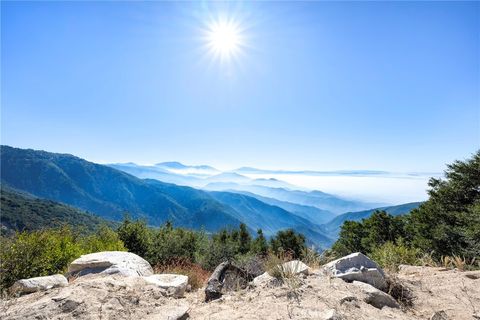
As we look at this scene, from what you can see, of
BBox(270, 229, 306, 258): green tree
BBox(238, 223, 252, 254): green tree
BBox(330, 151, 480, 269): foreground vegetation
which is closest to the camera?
BBox(330, 151, 480, 269): foreground vegetation

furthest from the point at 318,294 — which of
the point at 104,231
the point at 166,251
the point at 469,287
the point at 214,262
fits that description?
the point at 214,262

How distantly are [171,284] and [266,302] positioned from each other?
2726 mm

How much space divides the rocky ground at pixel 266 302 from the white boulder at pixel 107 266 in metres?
1.55

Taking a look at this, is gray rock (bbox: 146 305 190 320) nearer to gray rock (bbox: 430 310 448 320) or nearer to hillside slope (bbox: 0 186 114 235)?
gray rock (bbox: 430 310 448 320)

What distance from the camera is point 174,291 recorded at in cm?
670

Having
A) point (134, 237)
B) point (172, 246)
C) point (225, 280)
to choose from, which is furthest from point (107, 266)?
point (172, 246)

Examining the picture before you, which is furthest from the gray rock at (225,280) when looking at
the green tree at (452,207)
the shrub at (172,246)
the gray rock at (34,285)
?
the green tree at (452,207)

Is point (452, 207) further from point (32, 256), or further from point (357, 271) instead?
point (32, 256)

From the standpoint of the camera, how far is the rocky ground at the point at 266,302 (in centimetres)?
499

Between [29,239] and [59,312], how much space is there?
251 inches

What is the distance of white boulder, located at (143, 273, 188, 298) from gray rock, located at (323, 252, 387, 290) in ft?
11.8

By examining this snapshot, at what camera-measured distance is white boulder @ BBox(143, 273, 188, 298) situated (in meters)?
6.70

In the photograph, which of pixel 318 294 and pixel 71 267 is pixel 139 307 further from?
pixel 71 267

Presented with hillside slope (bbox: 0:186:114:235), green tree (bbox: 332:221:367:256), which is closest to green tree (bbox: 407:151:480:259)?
green tree (bbox: 332:221:367:256)
